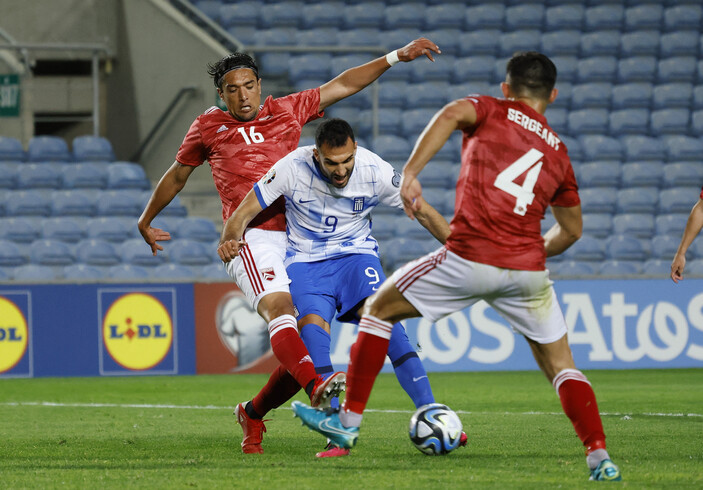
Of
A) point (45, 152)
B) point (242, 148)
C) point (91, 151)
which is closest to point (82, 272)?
point (91, 151)

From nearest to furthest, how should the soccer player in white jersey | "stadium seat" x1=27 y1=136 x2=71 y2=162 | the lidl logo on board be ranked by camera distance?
the soccer player in white jersey < the lidl logo on board < "stadium seat" x1=27 y1=136 x2=71 y2=162

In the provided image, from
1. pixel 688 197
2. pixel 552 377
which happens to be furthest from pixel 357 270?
pixel 688 197

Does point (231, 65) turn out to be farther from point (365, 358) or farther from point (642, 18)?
point (642, 18)

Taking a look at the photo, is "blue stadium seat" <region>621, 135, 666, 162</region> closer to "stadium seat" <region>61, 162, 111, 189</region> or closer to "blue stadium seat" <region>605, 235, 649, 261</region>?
"blue stadium seat" <region>605, 235, 649, 261</region>

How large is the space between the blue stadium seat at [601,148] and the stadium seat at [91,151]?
22.0 ft

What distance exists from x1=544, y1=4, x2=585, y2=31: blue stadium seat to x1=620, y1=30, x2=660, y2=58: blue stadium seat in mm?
745

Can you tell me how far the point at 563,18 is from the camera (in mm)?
15766

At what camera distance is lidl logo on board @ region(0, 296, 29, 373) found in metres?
10.6

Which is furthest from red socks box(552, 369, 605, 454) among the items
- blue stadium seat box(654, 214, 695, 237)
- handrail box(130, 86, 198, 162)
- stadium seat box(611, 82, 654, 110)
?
stadium seat box(611, 82, 654, 110)

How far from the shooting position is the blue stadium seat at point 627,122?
14898 millimetres

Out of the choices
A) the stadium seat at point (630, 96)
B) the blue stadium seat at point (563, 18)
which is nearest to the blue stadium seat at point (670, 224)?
the stadium seat at point (630, 96)

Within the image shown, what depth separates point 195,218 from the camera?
42.8 ft

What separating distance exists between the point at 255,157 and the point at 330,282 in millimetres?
838

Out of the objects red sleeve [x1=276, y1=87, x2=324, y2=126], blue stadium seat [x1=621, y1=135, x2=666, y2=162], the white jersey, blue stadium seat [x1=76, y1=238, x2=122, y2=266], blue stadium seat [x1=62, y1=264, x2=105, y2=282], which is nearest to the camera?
the white jersey
